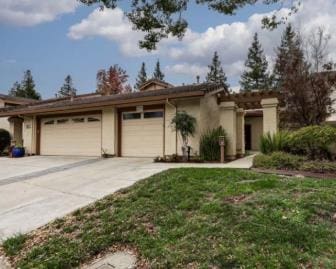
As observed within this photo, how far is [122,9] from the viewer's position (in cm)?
651

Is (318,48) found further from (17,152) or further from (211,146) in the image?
(17,152)

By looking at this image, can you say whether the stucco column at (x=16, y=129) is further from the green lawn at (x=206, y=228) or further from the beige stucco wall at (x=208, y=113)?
the green lawn at (x=206, y=228)

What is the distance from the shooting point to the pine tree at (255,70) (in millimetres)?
36688

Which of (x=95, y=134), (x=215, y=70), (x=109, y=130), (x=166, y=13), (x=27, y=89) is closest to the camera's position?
(x=166, y=13)

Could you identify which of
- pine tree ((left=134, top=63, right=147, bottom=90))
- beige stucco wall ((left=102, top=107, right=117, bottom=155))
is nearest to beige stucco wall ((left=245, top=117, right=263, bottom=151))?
beige stucco wall ((left=102, top=107, right=117, bottom=155))

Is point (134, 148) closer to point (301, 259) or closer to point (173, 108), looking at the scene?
point (173, 108)

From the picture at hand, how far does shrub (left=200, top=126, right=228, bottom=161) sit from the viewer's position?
11.8 metres

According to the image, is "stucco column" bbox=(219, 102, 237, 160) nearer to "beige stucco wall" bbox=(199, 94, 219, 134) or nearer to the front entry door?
"beige stucco wall" bbox=(199, 94, 219, 134)

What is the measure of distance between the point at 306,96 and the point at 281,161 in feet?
22.0

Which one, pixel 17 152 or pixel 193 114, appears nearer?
pixel 193 114

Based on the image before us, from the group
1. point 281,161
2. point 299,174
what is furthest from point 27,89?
point 299,174

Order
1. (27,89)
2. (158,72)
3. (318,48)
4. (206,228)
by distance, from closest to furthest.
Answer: (206,228) < (318,48) < (27,89) < (158,72)

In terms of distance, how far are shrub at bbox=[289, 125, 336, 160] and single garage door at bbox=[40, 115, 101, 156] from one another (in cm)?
924

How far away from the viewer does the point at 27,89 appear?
→ 1918 inches
